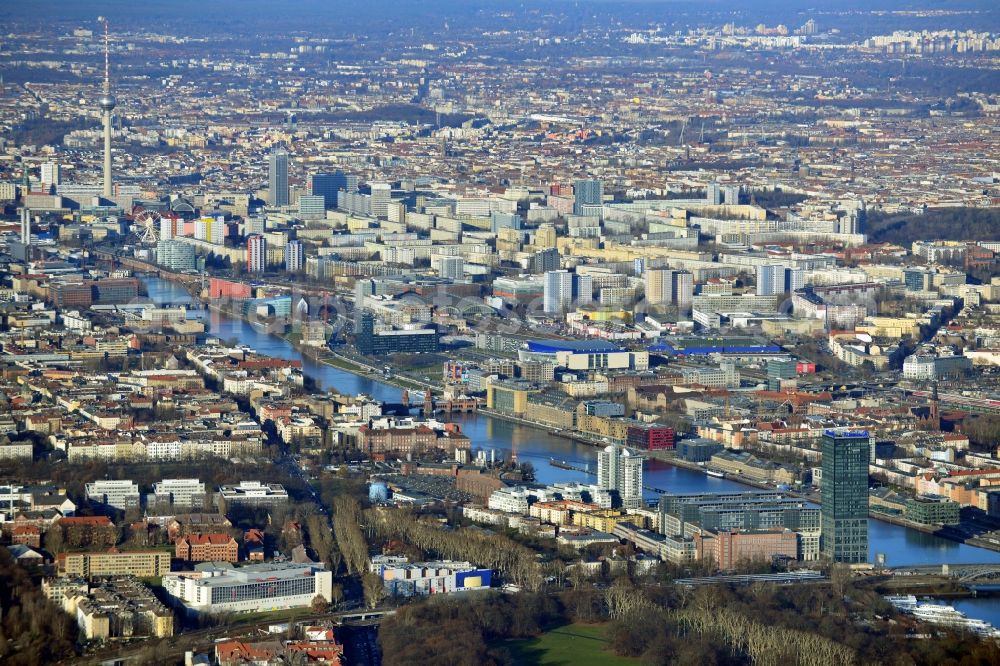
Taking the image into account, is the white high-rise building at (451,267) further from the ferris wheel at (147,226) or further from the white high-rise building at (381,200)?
the white high-rise building at (381,200)

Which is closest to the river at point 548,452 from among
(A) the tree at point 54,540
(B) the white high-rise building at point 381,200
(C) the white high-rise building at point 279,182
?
(A) the tree at point 54,540

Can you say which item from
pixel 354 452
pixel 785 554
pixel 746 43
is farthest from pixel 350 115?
pixel 785 554

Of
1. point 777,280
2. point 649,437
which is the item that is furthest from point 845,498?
point 777,280

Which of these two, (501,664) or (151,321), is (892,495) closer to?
(501,664)

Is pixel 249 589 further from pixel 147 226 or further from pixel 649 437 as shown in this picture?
pixel 147 226

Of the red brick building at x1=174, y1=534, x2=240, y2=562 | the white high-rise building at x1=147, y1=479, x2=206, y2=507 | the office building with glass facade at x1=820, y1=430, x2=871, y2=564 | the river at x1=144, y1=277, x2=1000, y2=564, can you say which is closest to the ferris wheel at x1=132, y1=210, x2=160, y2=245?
the river at x1=144, y1=277, x2=1000, y2=564

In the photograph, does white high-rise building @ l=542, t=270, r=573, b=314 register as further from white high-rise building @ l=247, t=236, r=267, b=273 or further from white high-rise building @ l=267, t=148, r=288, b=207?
white high-rise building @ l=267, t=148, r=288, b=207
